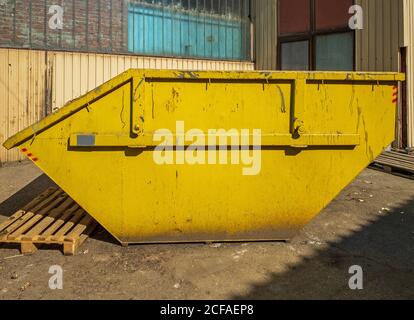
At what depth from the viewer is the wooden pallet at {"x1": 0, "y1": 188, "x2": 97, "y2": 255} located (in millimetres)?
3789

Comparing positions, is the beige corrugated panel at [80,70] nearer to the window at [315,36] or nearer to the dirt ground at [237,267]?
the window at [315,36]

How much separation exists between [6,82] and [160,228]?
6.69 metres

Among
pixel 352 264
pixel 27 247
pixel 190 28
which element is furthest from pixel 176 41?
pixel 352 264

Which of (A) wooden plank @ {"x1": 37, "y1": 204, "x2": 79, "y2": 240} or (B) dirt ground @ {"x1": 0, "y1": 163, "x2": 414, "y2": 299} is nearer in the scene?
(B) dirt ground @ {"x1": 0, "y1": 163, "x2": 414, "y2": 299}

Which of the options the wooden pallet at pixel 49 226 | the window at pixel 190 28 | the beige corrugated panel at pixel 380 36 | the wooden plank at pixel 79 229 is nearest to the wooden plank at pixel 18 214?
the wooden pallet at pixel 49 226

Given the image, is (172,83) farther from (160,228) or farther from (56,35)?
(56,35)

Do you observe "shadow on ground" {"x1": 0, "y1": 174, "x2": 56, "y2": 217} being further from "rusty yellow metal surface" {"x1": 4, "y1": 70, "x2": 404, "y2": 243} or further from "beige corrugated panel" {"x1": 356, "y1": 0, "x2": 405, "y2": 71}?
"beige corrugated panel" {"x1": 356, "y1": 0, "x2": 405, "y2": 71}

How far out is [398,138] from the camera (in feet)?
28.1

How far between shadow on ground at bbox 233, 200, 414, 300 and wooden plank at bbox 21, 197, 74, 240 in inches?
94.1

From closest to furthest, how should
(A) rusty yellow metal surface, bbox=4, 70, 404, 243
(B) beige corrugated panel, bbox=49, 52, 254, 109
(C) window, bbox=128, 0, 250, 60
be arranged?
(A) rusty yellow metal surface, bbox=4, 70, 404, 243
(B) beige corrugated panel, bbox=49, 52, 254, 109
(C) window, bbox=128, 0, 250, 60

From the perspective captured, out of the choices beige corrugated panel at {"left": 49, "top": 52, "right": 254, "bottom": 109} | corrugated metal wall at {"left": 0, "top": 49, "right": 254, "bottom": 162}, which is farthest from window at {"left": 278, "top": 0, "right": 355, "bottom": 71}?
corrugated metal wall at {"left": 0, "top": 49, "right": 254, "bottom": 162}

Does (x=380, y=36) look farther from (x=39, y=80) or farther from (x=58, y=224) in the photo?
(x=39, y=80)

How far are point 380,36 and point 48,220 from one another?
332 inches

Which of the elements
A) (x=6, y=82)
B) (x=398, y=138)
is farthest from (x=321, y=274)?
(x=6, y=82)
